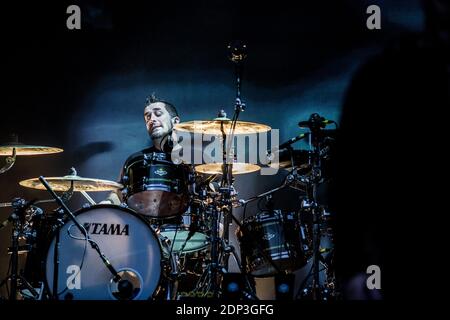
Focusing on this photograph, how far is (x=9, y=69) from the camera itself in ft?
15.5

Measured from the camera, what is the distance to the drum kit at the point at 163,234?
3.59 metres

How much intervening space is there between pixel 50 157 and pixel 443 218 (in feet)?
14.3

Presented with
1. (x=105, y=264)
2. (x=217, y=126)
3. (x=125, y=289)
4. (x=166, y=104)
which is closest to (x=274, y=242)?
(x=217, y=126)

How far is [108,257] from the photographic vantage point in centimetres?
366

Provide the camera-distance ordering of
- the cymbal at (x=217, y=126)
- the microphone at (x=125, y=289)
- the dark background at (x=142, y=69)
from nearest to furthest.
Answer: the microphone at (x=125, y=289) < the cymbal at (x=217, y=126) < the dark background at (x=142, y=69)

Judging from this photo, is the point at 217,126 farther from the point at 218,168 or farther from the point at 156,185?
the point at 156,185

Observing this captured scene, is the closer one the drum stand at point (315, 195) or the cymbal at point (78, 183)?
the drum stand at point (315, 195)

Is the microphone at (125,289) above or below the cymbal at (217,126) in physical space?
below

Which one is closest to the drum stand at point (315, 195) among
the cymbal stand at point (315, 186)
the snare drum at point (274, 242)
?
the cymbal stand at point (315, 186)

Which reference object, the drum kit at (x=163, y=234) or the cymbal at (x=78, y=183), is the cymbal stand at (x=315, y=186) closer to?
the drum kit at (x=163, y=234)

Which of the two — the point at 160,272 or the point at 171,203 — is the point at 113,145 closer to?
the point at 171,203

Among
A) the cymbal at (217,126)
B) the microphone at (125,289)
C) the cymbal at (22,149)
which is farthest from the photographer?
the cymbal at (22,149)

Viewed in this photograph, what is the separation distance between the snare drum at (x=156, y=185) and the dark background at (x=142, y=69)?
95cm
